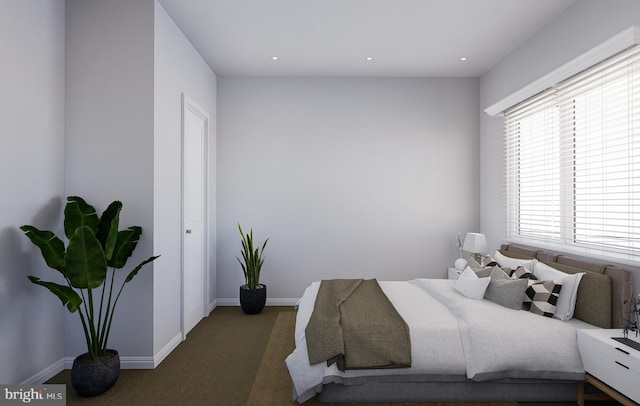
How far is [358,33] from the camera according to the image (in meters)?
3.62

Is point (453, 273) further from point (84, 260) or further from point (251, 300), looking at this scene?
point (84, 260)

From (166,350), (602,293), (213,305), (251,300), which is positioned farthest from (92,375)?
(602,293)

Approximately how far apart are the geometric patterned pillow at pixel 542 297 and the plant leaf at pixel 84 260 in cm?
298

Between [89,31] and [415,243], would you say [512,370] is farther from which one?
[89,31]

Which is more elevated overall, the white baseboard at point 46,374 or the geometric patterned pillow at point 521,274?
the geometric patterned pillow at point 521,274

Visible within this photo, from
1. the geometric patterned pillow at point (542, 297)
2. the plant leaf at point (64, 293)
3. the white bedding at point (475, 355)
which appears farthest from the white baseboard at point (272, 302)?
the geometric patterned pillow at point (542, 297)

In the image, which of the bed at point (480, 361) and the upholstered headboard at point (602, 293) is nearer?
the bed at point (480, 361)

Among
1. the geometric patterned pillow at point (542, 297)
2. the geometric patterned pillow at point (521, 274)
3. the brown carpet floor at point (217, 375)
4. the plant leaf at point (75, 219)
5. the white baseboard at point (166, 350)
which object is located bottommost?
the brown carpet floor at point (217, 375)

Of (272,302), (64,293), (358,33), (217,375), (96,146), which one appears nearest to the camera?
(64,293)

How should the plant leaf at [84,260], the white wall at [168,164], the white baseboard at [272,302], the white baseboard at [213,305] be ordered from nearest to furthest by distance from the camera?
the plant leaf at [84,260]
the white wall at [168,164]
the white baseboard at [213,305]
the white baseboard at [272,302]

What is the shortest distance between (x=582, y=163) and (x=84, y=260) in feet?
12.2

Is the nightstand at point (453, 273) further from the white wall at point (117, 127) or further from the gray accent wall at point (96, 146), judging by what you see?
the white wall at point (117, 127)

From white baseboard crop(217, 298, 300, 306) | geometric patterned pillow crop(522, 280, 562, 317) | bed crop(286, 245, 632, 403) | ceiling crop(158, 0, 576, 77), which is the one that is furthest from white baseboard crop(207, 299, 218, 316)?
geometric patterned pillow crop(522, 280, 562, 317)

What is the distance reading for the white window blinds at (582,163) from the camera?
8.41ft
